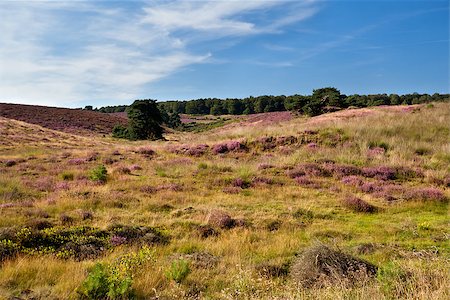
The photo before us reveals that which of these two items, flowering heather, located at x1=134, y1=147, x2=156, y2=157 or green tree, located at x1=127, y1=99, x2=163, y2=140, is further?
green tree, located at x1=127, y1=99, x2=163, y2=140

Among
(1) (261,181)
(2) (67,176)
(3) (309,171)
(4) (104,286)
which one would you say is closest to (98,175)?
(2) (67,176)

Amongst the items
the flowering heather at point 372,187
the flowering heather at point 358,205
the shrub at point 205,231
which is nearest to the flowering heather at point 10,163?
the shrub at point 205,231

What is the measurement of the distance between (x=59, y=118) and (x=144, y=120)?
25709mm

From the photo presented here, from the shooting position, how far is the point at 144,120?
47.1 m

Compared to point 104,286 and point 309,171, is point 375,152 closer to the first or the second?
point 309,171

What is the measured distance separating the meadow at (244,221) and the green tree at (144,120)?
86.1ft

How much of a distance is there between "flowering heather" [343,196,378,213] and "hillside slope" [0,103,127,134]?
53015 millimetres

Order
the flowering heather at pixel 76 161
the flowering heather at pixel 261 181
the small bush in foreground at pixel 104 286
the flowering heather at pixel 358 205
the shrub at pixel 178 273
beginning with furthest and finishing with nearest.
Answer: the flowering heather at pixel 76 161
the flowering heather at pixel 261 181
the flowering heather at pixel 358 205
the shrub at pixel 178 273
the small bush in foreground at pixel 104 286

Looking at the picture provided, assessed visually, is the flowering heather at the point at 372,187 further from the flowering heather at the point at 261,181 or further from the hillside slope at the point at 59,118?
the hillside slope at the point at 59,118

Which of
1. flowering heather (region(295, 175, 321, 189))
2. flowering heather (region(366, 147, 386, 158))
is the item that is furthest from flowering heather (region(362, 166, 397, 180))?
flowering heather (region(295, 175, 321, 189))

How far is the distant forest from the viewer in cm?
5472

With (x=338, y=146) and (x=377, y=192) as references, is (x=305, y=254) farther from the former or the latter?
(x=338, y=146)

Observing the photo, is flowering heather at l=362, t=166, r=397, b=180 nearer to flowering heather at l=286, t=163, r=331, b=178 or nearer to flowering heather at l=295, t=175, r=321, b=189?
flowering heather at l=286, t=163, r=331, b=178

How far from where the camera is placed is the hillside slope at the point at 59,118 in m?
58.1
